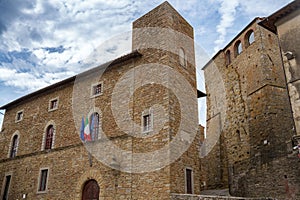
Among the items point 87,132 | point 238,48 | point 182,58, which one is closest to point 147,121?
point 87,132

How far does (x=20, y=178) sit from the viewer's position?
50.1 feet

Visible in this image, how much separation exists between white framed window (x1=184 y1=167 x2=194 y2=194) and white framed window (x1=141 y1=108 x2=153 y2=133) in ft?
7.39

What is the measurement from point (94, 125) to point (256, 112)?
879cm

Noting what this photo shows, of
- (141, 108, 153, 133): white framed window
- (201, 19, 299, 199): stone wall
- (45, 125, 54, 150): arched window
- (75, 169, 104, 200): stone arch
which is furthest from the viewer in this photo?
(45, 125, 54, 150): arched window

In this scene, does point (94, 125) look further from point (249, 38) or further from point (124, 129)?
point (249, 38)

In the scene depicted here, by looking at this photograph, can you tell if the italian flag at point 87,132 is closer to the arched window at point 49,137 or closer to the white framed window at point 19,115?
the arched window at point 49,137

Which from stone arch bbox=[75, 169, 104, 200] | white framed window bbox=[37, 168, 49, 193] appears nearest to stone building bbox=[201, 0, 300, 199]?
stone arch bbox=[75, 169, 104, 200]

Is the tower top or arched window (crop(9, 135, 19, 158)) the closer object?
the tower top

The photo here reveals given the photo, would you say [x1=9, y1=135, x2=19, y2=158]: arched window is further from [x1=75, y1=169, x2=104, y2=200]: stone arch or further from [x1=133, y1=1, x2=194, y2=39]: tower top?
[x1=133, y1=1, x2=194, y2=39]: tower top

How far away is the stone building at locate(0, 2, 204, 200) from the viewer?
432 inches

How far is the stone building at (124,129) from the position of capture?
11.0 metres

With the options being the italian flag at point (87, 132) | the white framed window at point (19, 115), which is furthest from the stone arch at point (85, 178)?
the white framed window at point (19, 115)

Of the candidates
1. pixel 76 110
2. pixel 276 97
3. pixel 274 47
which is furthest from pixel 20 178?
pixel 274 47

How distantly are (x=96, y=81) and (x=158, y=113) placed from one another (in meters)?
4.35
